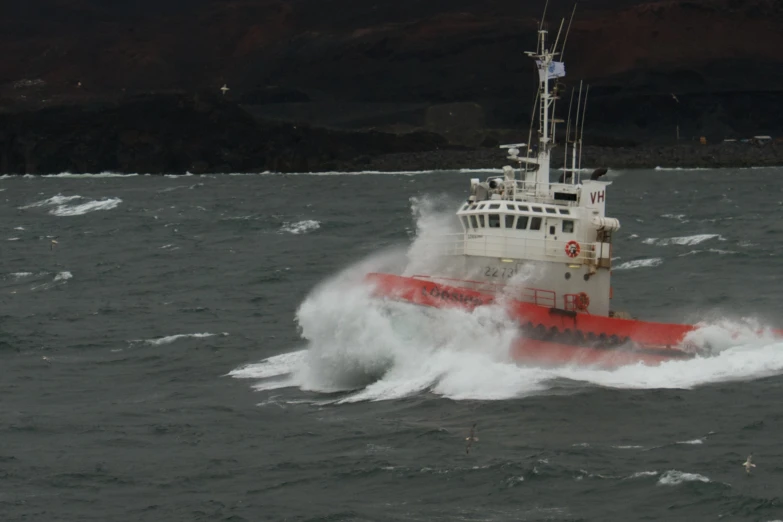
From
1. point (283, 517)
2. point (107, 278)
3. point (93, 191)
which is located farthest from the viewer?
point (93, 191)

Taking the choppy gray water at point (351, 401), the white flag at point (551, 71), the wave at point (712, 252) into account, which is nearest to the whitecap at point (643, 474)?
the choppy gray water at point (351, 401)

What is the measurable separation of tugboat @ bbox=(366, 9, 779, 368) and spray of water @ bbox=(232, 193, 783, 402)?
32cm

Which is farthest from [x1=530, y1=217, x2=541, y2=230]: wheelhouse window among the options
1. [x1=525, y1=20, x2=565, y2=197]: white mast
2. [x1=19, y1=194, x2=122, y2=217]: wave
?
[x1=19, y1=194, x2=122, y2=217]: wave

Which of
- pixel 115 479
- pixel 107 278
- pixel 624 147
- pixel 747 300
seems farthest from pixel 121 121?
pixel 115 479

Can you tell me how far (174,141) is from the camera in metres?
141

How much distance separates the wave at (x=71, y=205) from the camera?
88438 millimetres

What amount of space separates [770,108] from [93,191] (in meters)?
86.0

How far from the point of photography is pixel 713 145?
142500 mm

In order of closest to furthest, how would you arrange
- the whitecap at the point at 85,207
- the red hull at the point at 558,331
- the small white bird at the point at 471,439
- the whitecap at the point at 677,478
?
the whitecap at the point at 677,478
the small white bird at the point at 471,439
the red hull at the point at 558,331
the whitecap at the point at 85,207

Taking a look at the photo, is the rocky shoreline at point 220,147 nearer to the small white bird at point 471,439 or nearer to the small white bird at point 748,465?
the small white bird at point 471,439

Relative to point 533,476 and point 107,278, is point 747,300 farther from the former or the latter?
point 107,278

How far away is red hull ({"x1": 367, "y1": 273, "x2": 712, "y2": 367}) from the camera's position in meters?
36.9

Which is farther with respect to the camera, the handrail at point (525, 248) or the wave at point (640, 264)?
the wave at point (640, 264)

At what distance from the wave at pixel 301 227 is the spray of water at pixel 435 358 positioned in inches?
1280
